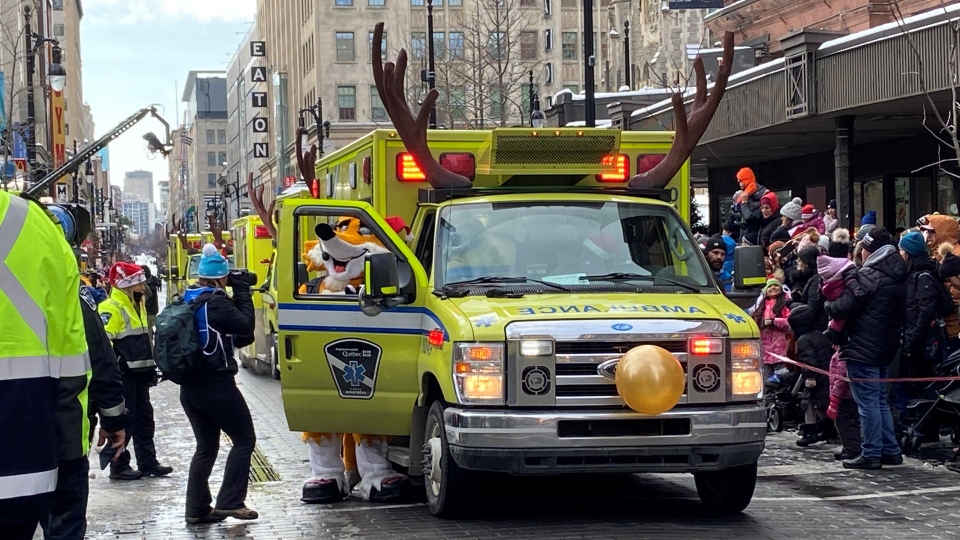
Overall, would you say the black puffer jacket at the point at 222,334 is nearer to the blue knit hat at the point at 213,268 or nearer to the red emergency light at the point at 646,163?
the blue knit hat at the point at 213,268

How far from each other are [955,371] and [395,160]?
16.6 ft

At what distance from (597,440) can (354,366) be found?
2.08 m

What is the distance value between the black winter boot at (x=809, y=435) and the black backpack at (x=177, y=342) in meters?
6.07

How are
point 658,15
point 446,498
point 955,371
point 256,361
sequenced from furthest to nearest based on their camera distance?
1. point 658,15
2. point 256,361
3. point 955,371
4. point 446,498

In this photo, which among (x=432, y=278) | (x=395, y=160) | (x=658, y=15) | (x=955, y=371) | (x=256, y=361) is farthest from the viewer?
(x=658, y=15)

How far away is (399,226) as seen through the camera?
995cm

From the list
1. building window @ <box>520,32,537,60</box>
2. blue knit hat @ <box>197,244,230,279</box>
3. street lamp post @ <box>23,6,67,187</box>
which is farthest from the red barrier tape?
building window @ <box>520,32,537,60</box>

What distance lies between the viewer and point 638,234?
946cm

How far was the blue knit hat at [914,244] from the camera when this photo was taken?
11508 millimetres

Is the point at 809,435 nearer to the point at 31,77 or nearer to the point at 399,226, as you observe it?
the point at 399,226

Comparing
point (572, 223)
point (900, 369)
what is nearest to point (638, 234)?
point (572, 223)

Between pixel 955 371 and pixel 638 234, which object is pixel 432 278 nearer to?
pixel 638 234

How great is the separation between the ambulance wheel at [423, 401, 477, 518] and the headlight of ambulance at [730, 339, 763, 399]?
1763 mm

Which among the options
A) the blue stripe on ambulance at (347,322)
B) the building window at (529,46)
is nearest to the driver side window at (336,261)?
the blue stripe on ambulance at (347,322)
